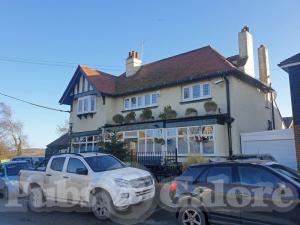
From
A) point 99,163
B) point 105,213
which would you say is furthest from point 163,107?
point 105,213

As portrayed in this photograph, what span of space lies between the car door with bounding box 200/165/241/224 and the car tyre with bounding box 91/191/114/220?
2836mm

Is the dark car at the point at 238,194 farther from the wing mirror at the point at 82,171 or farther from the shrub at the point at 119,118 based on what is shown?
the shrub at the point at 119,118

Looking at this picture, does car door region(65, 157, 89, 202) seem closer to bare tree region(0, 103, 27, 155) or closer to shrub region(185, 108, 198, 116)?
shrub region(185, 108, 198, 116)

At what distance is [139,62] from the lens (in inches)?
1026

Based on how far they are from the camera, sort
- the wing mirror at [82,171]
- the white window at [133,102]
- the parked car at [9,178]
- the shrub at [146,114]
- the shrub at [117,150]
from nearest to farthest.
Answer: the wing mirror at [82,171] → the parked car at [9,178] → the shrub at [117,150] → the shrub at [146,114] → the white window at [133,102]

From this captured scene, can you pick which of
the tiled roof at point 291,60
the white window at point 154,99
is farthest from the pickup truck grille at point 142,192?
the white window at point 154,99

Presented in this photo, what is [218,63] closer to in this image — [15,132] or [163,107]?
[163,107]

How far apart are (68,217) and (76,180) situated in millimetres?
1110

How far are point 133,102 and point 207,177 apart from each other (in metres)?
16.1

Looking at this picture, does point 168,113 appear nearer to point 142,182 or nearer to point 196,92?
point 196,92

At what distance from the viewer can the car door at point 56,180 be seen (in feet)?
29.4

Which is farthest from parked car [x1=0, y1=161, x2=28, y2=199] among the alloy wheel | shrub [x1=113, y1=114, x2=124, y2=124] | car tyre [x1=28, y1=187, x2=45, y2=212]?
the alloy wheel

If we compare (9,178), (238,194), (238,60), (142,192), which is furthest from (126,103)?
(238,194)

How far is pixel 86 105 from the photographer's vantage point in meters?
24.7
